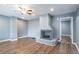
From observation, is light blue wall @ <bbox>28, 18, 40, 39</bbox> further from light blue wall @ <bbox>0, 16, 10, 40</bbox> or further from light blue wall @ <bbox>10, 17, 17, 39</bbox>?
light blue wall @ <bbox>0, 16, 10, 40</bbox>

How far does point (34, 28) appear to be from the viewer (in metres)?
4.96

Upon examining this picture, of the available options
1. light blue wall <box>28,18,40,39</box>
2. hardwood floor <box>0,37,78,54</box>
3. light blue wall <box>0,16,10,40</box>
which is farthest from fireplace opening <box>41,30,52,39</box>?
light blue wall <box>0,16,10,40</box>

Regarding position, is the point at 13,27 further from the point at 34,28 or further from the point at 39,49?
the point at 39,49

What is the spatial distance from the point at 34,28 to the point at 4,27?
2310 millimetres

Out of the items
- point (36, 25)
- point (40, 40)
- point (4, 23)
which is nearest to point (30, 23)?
point (36, 25)

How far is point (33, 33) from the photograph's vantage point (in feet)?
17.0

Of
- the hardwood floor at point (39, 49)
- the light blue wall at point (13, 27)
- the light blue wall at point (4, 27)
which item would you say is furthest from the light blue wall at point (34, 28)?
the light blue wall at point (4, 27)

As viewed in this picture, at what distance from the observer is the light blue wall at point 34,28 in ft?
15.9

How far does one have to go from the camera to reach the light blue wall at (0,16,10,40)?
5207 millimetres

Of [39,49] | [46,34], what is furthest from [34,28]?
[39,49]
